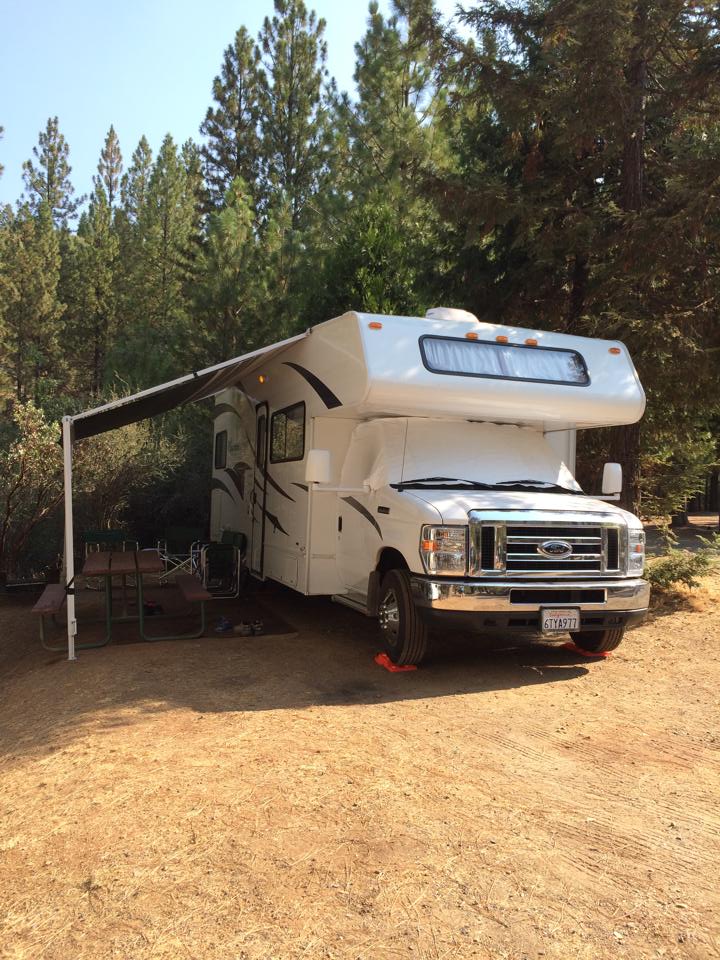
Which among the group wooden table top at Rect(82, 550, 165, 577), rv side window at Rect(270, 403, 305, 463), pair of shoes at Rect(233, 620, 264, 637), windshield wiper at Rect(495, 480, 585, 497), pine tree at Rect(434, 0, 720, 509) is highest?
pine tree at Rect(434, 0, 720, 509)

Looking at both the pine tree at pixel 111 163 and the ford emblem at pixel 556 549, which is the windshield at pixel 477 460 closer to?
the ford emblem at pixel 556 549

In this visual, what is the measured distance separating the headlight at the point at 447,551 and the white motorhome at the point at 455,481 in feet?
0.03

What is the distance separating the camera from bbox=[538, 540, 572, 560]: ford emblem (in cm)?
576

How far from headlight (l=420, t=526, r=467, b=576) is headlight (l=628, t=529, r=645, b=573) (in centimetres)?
143

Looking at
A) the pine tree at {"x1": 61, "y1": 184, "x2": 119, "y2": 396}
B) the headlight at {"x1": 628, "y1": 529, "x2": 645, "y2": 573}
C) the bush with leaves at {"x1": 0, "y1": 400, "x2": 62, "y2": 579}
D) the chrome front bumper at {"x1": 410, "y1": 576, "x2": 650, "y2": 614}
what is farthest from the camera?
the pine tree at {"x1": 61, "y1": 184, "x2": 119, "y2": 396}

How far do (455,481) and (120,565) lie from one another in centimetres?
355

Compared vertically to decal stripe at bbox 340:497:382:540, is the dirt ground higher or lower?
lower

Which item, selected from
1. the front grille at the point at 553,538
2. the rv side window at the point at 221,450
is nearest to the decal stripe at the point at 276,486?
the rv side window at the point at 221,450

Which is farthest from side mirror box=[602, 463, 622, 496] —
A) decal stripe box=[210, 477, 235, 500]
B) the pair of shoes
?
decal stripe box=[210, 477, 235, 500]

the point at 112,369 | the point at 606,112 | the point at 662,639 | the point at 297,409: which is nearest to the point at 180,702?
the point at 297,409

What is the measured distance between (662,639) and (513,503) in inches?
112

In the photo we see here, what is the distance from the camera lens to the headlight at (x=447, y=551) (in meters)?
5.62

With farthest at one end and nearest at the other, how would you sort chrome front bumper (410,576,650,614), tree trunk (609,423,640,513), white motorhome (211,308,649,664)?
tree trunk (609,423,640,513)
white motorhome (211,308,649,664)
chrome front bumper (410,576,650,614)

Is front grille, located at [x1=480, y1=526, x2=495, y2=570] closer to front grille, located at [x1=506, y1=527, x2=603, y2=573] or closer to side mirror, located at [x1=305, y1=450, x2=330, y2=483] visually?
front grille, located at [x1=506, y1=527, x2=603, y2=573]
